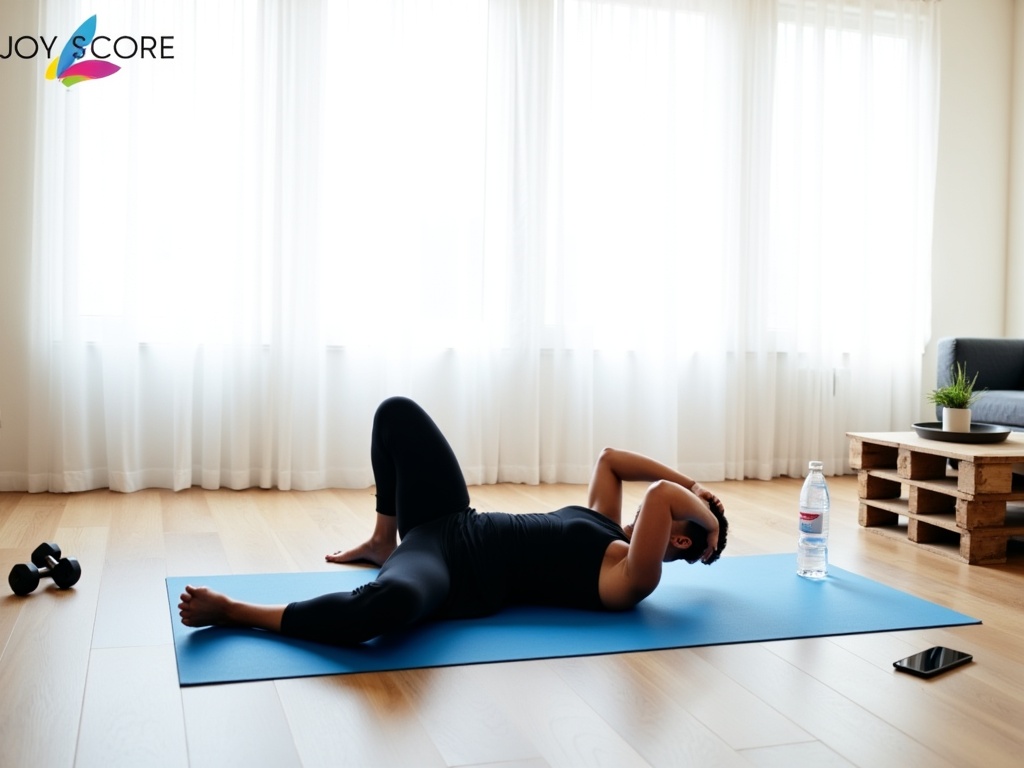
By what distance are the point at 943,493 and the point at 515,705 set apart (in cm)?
212

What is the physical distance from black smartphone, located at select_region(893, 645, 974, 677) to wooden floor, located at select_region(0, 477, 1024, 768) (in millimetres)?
23

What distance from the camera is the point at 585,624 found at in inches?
93.5

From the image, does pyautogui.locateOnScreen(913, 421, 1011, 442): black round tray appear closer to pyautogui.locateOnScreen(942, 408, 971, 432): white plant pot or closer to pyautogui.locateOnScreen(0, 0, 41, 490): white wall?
pyautogui.locateOnScreen(942, 408, 971, 432): white plant pot

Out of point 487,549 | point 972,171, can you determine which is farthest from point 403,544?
point 972,171

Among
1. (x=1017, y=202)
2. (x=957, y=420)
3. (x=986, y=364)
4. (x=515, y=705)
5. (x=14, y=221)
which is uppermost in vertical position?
(x=1017, y=202)

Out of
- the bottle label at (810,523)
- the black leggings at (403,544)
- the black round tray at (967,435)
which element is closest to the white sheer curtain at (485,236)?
the black round tray at (967,435)

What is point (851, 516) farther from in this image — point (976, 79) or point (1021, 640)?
point (976, 79)

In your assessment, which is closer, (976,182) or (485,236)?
(485,236)

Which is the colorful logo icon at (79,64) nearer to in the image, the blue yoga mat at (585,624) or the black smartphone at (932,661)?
the blue yoga mat at (585,624)

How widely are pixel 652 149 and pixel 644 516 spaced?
291 centimetres

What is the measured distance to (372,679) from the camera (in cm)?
199

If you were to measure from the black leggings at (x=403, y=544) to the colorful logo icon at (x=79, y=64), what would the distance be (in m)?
2.35

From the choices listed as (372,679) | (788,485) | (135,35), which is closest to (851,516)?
(788,485)

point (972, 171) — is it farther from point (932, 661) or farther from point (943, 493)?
point (932, 661)
